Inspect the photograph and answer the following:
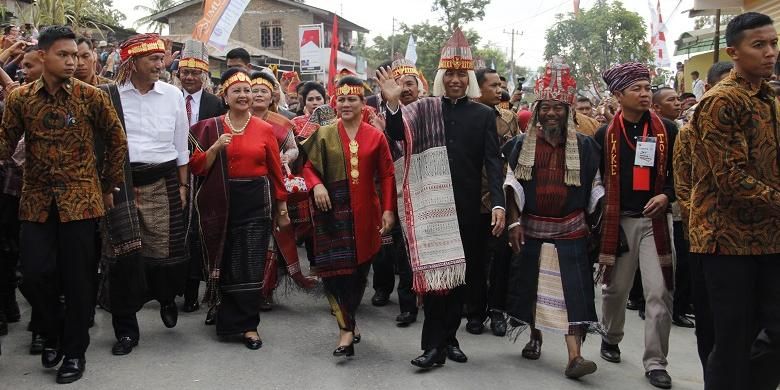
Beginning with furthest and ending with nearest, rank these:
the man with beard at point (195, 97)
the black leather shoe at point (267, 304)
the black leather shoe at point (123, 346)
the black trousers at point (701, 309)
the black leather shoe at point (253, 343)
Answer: the black leather shoe at point (267, 304), the man with beard at point (195, 97), the black leather shoe at point (253, 343), the black leather shoe at point (123, 346), the black trousers at point (701, 309)

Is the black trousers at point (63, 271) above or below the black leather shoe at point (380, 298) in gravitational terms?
above

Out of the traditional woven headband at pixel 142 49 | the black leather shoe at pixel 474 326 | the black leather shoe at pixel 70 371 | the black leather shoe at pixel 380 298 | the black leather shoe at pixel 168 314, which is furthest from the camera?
the black leather shoe at pixel 380 298

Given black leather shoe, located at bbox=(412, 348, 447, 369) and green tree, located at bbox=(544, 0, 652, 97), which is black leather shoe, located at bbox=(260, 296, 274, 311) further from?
green tree, located at bbox=(544, 0, 652, 97)

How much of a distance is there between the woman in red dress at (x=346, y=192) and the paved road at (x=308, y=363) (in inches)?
18.8

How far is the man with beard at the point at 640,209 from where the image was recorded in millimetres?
5574

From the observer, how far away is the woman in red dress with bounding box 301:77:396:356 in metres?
5.91

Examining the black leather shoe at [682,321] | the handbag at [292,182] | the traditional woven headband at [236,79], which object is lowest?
the black leather shoe at [682,321]

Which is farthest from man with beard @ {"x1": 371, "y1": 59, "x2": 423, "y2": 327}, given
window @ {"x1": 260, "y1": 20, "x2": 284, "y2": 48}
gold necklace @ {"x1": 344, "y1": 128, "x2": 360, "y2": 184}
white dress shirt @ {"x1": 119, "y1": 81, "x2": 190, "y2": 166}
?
window @ {"x1": 260, "y1": 20, "x2": 284, "y2": 48}

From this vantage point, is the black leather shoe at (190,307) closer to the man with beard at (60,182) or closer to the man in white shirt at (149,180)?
the man in white shirt at (149,180)

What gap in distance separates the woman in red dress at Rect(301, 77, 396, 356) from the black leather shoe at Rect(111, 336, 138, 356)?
1.42 metres

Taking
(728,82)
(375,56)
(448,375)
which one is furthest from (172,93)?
(375,56)

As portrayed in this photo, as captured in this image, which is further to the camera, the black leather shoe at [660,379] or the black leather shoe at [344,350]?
the black leather shoe at [344,350]

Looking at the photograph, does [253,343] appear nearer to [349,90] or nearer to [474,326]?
[474,326]

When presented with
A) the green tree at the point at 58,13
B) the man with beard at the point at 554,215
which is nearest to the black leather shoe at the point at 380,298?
the man with beard at the point at 554,215
